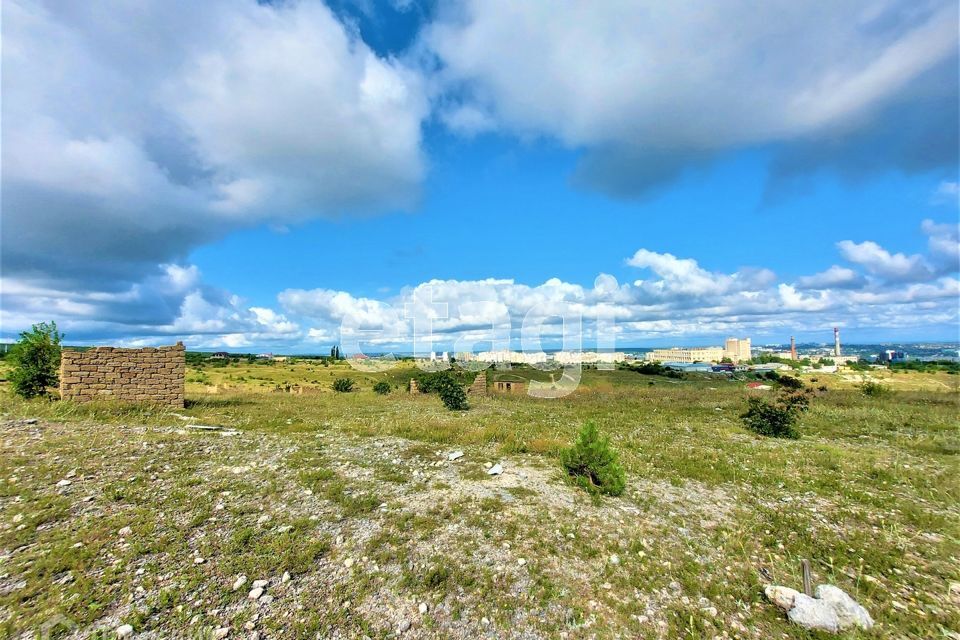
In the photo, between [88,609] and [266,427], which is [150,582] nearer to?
[88,609]

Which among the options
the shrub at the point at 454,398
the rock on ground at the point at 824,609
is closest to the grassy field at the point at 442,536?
the rock on ground at the point at 824,609

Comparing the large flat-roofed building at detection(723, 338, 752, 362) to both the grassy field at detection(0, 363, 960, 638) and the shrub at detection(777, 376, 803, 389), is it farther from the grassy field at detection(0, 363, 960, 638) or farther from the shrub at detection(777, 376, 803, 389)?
the grassy field at detection(0, 363, 960, 638)

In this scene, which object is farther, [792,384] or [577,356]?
[792,384]

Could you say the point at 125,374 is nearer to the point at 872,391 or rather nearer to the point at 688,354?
the point at 872,391

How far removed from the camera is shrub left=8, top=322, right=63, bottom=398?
14.9m

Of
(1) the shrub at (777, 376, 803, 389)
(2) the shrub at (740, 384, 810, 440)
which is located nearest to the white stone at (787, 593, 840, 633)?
(2) the shrub at (740, 384, 810, 440)

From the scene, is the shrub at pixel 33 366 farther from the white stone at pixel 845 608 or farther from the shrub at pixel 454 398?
the white stone at pixel 845 608

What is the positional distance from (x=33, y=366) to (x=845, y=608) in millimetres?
23477

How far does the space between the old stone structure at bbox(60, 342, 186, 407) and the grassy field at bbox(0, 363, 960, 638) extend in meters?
2.84

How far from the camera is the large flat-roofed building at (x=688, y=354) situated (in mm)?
111019

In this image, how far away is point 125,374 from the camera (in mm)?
14500

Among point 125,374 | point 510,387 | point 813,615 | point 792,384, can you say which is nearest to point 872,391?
point 792,384

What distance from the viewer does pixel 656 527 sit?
20.4ft

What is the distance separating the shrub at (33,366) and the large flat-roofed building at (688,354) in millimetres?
112900
